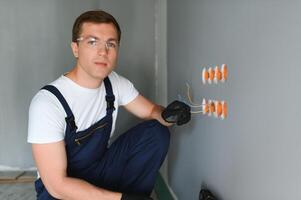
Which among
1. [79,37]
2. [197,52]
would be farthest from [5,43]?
[197,52]

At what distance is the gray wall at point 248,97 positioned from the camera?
693 millimetres

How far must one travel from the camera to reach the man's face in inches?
51.3

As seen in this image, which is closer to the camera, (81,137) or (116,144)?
(81,137)

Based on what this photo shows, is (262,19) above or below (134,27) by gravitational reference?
above

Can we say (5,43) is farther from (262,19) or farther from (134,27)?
(262,19)

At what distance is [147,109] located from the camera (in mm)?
1607

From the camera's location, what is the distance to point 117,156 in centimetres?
150

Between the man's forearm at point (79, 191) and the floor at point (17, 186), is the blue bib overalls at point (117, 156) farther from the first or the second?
the floor at point (17, 186)

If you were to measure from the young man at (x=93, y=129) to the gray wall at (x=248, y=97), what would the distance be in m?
0.22

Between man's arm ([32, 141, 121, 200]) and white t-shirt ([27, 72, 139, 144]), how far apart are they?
3 centimetres

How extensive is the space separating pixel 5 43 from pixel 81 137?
1376 mm

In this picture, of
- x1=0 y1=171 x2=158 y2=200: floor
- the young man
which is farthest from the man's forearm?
x1=0 y1=171 x2=158 y2=200: floor

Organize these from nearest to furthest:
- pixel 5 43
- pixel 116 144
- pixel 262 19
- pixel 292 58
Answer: pixel 292 58 < pixel 262 19 < pixel 116 144 < pixel 5 43

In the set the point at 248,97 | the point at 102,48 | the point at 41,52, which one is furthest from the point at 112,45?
the point at 41,52
